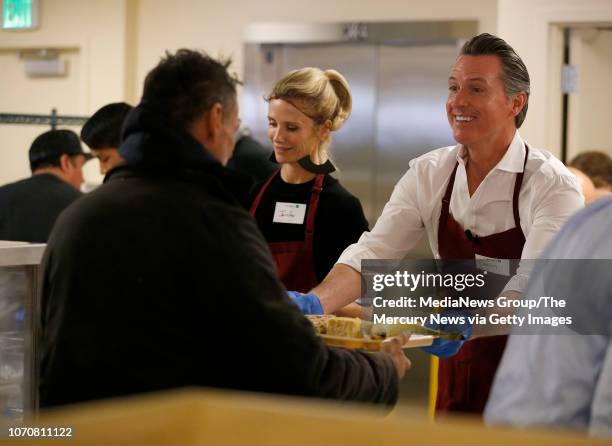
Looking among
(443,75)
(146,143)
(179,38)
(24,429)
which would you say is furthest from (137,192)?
(179,38)

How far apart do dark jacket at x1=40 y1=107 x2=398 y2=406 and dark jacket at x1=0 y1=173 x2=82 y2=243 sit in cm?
276

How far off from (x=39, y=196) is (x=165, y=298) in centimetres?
298

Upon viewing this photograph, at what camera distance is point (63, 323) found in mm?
1681

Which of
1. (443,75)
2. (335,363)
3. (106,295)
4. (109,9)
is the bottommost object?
(335,363)

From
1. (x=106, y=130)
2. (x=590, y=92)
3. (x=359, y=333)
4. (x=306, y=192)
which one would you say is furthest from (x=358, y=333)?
(x=590, y=92)

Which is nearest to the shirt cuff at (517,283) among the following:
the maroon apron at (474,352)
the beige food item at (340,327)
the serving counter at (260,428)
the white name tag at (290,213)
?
the maroon apron at (474,352)

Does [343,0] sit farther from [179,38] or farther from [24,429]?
[24,429]

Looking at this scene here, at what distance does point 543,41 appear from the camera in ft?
16.0

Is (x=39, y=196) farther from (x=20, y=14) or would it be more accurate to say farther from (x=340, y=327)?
(x=20, y=14)

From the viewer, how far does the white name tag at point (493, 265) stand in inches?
97.7

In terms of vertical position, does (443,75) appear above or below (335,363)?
above

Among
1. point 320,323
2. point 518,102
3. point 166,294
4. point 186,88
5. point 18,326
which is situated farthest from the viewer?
point 18,326

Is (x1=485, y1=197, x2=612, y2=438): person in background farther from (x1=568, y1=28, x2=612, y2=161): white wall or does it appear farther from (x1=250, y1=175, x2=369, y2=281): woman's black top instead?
(x1=568, y1=28, x2=612, y2=161): white wall

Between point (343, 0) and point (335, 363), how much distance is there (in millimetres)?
4821
